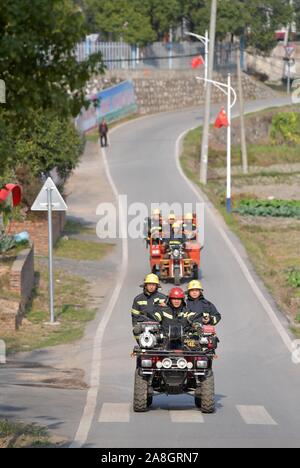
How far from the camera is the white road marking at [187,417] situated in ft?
56.5

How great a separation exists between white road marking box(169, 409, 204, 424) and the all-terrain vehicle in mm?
200

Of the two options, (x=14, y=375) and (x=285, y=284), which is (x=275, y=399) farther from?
(x=285, y=284)

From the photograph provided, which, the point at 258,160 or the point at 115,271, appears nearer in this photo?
the point at 115,271

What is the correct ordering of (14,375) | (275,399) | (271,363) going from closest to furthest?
1. (275,399)
2. (14,375)
3. (271,363)

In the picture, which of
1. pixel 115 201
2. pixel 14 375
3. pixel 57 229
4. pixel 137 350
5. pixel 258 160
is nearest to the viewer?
pixel 137 350

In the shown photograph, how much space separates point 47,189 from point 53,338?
3.27 m

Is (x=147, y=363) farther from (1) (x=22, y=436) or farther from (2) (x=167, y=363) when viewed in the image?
(1) (x=22, y=436)

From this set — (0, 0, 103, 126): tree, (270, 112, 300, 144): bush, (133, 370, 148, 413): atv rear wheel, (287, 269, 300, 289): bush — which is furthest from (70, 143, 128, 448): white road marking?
(270, 112, 300, 144): bush

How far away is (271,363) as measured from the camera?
24.2 metres

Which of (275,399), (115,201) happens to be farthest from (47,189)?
(115,201)

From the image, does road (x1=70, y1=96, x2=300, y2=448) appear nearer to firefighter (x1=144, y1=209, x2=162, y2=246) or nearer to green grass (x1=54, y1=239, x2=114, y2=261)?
green grass (x1=54, y1=239, x2=114, y2=261)

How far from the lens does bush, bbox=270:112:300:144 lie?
261ft

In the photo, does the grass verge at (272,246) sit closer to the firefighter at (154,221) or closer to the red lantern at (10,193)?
the firefighter at (154,221)

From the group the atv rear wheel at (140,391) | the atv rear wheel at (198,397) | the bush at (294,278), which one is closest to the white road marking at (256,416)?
the atv rear wheel at (198,397)
